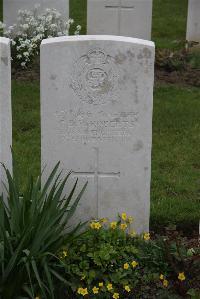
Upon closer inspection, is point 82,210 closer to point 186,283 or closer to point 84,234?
point 84,234

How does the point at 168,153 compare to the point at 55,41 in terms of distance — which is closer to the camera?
→ the point at 55,41

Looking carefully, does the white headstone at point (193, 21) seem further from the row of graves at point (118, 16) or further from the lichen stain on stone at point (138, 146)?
the lichen stain on stone at point (138, 146)

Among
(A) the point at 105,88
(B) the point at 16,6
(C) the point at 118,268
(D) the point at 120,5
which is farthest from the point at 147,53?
(D) the point at 120,5

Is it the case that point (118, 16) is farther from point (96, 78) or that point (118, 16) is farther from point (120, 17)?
point (96, 78)

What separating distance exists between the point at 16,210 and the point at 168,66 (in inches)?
225

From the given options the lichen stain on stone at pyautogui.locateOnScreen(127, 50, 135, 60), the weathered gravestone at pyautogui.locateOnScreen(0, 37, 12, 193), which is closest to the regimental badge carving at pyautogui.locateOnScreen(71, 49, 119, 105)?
the lichen stain on stone at pyautogui.locateOnScreen(127, 50, 135, 60)

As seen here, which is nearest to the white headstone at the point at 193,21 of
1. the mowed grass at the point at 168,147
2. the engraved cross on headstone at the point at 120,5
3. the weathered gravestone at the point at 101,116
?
the engraved cross on headstone at the point at 120,5

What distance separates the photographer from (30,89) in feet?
28.9

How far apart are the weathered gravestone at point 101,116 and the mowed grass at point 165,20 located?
21.9ft

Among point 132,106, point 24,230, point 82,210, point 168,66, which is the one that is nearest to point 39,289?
point 24,230

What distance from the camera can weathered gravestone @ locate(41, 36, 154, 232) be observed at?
16.0 ft

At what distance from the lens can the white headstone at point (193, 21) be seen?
11.2 m

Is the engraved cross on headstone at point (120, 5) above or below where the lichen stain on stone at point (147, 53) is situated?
above

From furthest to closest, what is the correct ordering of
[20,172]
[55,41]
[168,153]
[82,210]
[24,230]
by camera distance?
1. [168,153]
2. [20,172]
3. [82,210]
4. [55,41]
5. [24,230]
